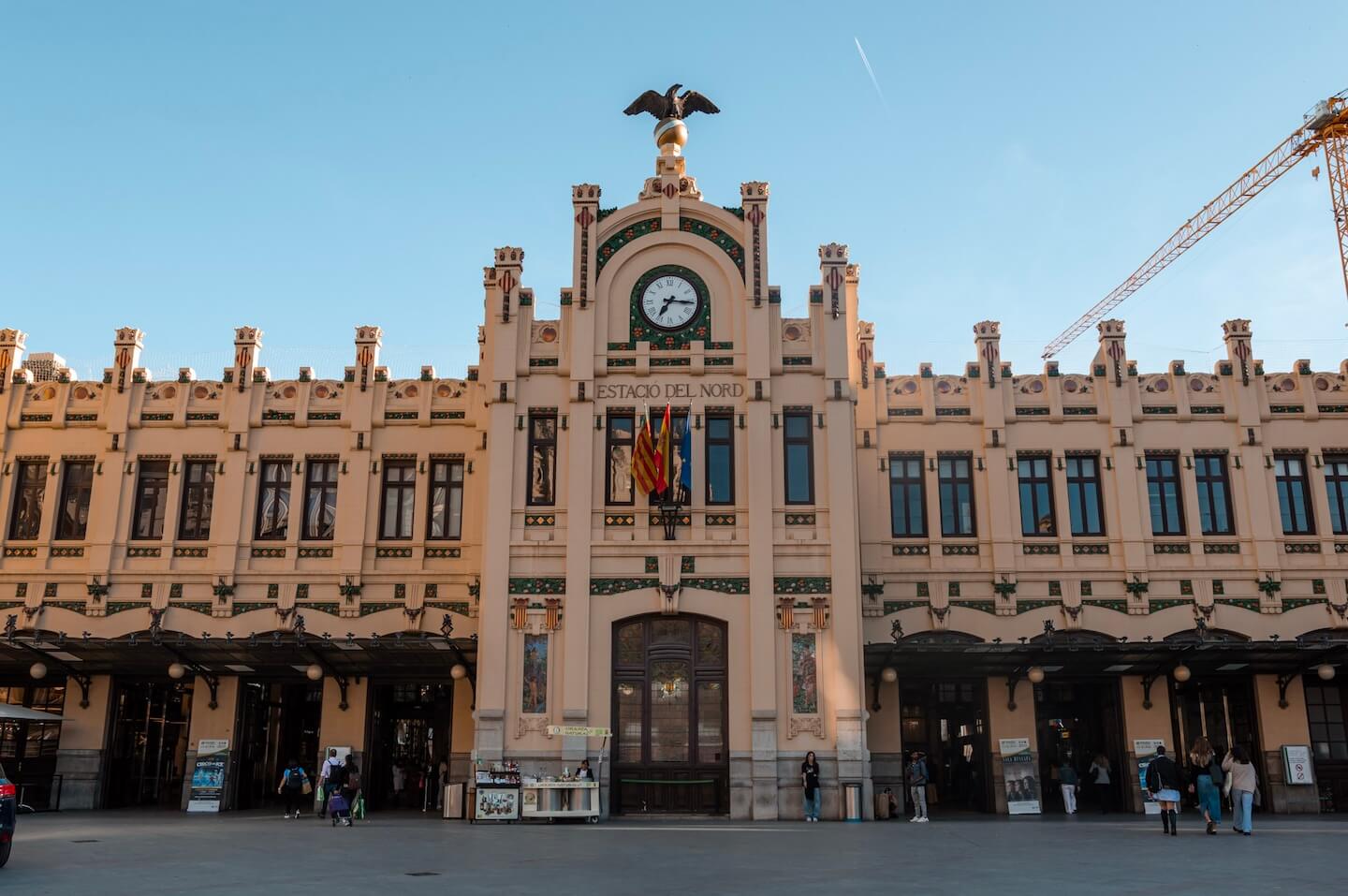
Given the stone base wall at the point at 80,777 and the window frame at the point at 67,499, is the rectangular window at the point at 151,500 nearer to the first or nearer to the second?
the window frame at the point at 67,499

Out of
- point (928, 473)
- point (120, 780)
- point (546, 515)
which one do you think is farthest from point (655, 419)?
point (120, 780)

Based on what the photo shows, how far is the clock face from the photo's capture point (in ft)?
96.7

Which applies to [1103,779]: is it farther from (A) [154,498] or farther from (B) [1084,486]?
(A) [154,498]

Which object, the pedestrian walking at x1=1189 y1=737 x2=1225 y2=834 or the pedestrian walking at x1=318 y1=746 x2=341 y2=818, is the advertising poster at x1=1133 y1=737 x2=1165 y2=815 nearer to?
the pedestrian walking at x1=1189 y1=737 x2=1225 y2=834

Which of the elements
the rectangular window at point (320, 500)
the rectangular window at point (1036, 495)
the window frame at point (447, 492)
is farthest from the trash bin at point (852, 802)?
the rectangular window at point (320, 500)

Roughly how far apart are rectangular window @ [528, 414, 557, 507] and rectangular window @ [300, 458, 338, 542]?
6332mm

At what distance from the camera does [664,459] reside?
27.4m

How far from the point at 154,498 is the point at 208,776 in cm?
Result: 752

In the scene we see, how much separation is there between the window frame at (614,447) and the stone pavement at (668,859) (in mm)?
7485

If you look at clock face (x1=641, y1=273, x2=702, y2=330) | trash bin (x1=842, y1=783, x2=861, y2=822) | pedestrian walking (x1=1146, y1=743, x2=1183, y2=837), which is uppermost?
clock face (x1=641, y1=273, x2=702, y2=330)

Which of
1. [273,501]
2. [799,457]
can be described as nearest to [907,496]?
[799,457]

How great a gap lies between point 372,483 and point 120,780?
1016 cm

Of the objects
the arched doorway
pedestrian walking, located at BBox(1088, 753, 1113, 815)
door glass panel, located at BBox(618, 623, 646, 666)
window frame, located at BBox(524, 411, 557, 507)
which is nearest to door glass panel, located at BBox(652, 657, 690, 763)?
the arched doorway

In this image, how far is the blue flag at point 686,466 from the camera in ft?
91.2
